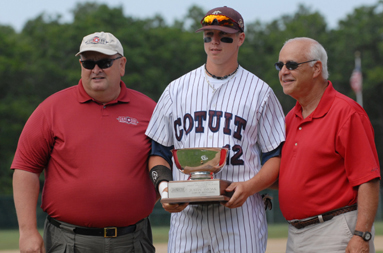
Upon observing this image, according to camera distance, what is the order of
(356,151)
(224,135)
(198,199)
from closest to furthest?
1. (198,199)
2. (356,151)
3. (224,135)

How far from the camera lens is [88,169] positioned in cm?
459

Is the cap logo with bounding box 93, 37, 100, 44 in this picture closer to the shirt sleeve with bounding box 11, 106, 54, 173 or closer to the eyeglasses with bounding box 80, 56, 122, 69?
the eyeglasses with bounding box 80, 56, 122, 69

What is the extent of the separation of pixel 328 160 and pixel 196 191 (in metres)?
1.09

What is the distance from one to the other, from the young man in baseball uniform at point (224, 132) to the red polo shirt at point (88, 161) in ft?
0.82

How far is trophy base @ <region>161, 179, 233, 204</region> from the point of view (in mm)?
3900

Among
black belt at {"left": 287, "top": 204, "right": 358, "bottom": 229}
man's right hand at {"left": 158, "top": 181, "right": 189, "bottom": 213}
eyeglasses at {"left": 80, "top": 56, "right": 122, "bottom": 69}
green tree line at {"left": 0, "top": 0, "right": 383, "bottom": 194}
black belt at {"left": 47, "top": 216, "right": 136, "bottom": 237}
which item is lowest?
black belt at {"left": 47, "top": 216, "right": 136, "bottom": 237}

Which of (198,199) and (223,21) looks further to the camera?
(223,21)

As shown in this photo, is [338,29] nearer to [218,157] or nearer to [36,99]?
[36,99]

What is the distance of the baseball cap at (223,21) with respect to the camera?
4367mm

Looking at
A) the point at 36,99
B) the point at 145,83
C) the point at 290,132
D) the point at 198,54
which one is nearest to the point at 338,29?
the point at 198,54

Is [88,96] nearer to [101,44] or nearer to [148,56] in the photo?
[101,44]

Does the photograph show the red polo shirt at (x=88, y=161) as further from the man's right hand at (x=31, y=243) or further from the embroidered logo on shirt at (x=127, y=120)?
the man's right hand at (x=31, y=243)

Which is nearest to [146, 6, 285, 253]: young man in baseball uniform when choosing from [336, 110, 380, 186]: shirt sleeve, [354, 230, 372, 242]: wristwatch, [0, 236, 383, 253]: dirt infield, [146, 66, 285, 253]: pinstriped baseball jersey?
[146, 66, 285, 253]: pinstriped baseball jersey

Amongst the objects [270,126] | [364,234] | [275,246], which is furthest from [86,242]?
[275,246]
